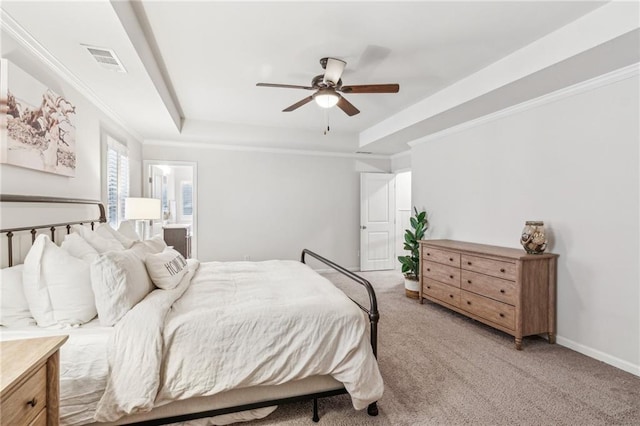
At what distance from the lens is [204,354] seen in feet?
5.60

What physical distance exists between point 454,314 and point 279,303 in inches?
110

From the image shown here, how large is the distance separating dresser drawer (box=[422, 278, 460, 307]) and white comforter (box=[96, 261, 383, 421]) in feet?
7.05

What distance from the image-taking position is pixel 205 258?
5.35 metres

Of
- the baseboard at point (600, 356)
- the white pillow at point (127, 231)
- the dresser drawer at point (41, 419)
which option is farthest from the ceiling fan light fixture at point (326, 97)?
the baseboard at point (600, 356)

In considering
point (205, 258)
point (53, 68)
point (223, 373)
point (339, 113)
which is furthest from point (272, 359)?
point (205, 258)

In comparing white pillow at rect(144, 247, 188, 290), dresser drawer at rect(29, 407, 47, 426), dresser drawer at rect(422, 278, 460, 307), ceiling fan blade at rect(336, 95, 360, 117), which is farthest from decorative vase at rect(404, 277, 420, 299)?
dresser drawer at rect(29, 407, 47, 426)

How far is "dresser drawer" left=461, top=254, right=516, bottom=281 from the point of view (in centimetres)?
297

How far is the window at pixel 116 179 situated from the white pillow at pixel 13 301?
1962mm

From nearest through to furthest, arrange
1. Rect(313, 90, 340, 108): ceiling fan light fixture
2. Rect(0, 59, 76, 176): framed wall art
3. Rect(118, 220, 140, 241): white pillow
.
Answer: Rect(0, 59, 76, 176): framed wall art < Rect(313, 90, 340, 108): ceiling fan light fixture < Rect(118, 220, 140, 241): white pillow

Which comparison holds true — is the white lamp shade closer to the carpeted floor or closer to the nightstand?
the nightstand

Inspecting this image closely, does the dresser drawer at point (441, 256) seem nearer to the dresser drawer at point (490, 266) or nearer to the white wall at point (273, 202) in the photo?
the dresser drawer at point (490, 266)

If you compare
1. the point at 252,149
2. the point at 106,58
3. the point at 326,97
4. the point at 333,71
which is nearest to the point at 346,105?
the point at 326,97

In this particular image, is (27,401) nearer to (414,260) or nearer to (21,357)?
(21,357)

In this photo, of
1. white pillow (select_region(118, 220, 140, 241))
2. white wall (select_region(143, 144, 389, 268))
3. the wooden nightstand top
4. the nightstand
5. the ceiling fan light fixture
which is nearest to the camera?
the wooden nightstand top
